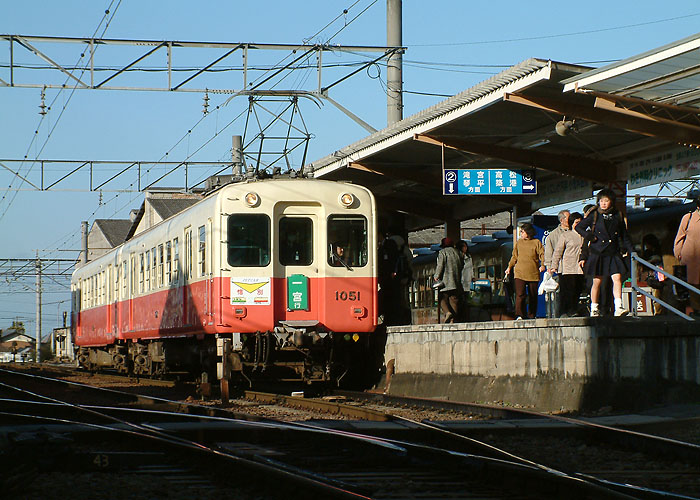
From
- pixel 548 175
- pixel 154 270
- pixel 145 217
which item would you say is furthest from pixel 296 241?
pixel 145 217

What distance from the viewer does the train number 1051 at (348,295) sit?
14.1 meters

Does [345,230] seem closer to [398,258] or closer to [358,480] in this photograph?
[398,258]

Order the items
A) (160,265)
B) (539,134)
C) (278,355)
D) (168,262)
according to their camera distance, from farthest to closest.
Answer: (160,265)
(168,262)
(539,134)
(278,355)

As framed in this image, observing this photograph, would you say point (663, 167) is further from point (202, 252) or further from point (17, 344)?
point (17, 344)

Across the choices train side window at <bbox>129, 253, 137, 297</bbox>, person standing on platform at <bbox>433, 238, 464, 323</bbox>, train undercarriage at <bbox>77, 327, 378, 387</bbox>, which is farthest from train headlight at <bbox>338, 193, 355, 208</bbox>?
train side window at <bbox>129, 253, 137, 297</bbox>

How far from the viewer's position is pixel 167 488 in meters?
5.79

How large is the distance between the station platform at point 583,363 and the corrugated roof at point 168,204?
4337 centimetres

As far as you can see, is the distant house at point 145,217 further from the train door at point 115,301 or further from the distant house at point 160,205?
the train door at point 115,301

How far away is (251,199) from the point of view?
1396 cm

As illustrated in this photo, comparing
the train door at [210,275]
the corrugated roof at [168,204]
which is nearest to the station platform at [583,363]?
the train door at [210,275]

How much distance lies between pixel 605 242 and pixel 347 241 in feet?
14.7

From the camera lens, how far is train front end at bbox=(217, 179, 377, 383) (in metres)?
13.8

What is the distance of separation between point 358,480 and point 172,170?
2825 centimetres

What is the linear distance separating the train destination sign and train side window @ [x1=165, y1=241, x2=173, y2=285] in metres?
4.63
